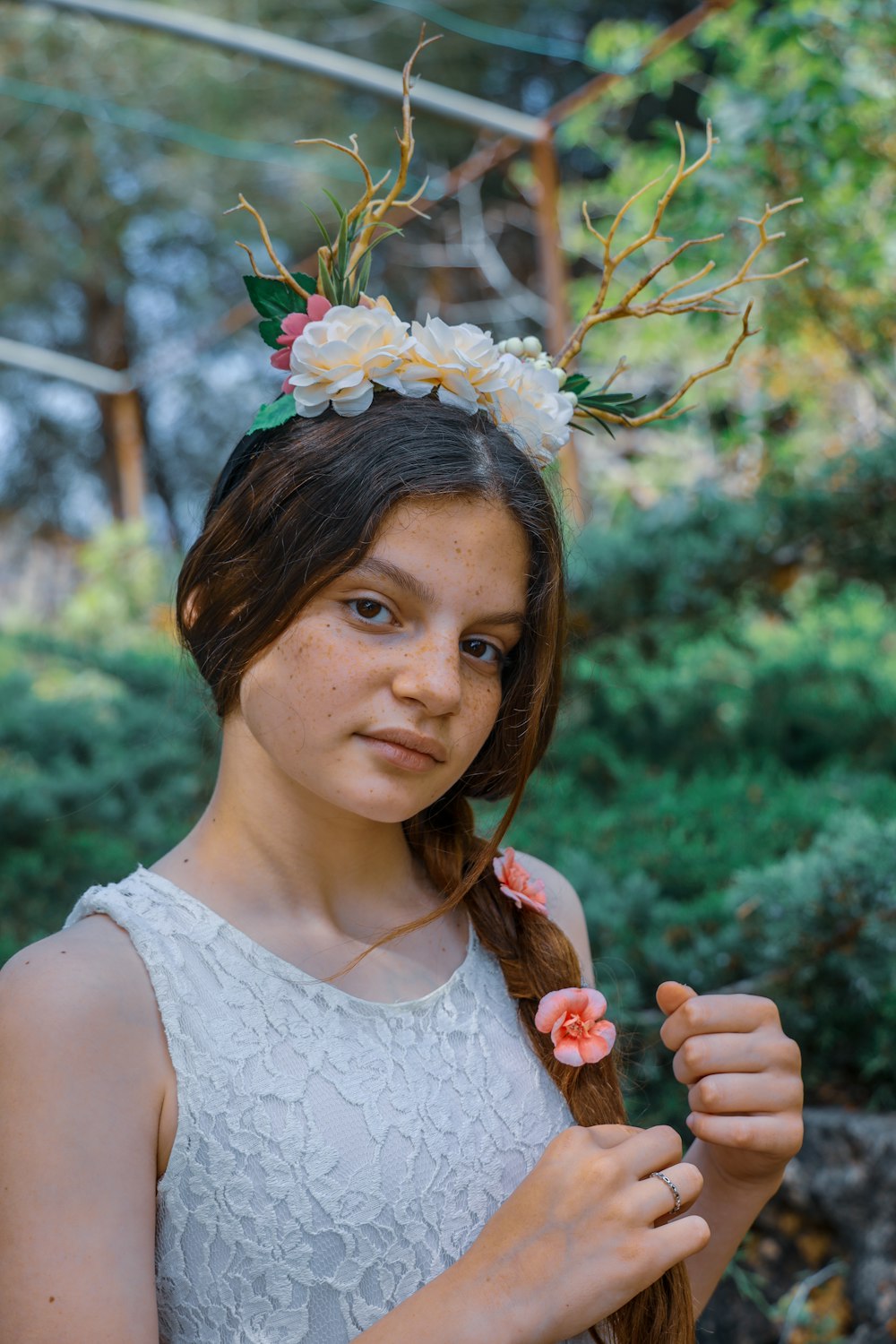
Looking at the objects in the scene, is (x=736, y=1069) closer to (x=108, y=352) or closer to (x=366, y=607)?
(x=366, y=607)

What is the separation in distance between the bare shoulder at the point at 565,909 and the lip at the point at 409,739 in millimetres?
404

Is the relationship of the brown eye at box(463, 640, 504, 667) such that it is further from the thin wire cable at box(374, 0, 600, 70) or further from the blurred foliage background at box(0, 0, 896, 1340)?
the thin wire cable at box(374, 0, 600, 70)

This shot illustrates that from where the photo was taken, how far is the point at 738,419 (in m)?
5.06

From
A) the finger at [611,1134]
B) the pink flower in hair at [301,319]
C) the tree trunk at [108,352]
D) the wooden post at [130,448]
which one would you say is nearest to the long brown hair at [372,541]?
the pink flower in hair at [301,319]

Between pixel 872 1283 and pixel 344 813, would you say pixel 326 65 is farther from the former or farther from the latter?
pixel 872 1283

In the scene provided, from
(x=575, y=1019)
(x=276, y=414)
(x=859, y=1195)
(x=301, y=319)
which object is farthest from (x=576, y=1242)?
(x=859, y=1195)

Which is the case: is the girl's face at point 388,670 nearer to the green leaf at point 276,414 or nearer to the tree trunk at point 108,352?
the green leaf at point 276,414

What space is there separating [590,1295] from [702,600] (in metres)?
3.42

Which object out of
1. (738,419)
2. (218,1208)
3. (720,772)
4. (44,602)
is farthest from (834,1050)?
(44,602)

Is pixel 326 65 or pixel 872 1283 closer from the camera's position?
pixel 872 1283

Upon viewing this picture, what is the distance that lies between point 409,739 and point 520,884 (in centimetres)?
39

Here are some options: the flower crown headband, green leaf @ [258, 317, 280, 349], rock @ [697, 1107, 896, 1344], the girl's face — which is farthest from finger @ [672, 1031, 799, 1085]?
rock @ [697, 1107, 896, 1344]

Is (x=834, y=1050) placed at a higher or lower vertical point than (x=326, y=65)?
lower

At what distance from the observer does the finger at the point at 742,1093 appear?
1343 millimetres
